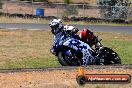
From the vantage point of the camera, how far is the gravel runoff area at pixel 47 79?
11.0 meters

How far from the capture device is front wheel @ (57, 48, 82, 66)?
15.1 meters

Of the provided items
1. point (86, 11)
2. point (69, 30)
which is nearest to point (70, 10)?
point (86, 11)

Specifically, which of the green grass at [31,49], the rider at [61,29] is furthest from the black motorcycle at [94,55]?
the green grass at [31,49]

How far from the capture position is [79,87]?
10.8m

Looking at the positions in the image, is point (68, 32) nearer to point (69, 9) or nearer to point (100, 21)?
point (100, 21)

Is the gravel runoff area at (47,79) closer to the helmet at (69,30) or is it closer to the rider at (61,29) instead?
the rider at (61,29)

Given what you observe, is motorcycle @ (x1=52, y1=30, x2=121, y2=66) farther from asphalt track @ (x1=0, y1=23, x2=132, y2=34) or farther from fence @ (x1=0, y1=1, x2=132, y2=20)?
fence @ (x1=0, y1=1, x2=132, y2=20)

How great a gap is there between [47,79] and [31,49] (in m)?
12.1

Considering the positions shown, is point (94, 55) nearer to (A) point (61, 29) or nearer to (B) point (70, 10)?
(A) point (61, 29)

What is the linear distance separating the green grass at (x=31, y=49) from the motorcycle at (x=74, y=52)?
5.88 feet

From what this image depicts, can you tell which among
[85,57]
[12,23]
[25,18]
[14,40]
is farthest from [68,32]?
[25,18]

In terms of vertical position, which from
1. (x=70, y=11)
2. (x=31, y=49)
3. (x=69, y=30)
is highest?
(x=69, y=30)

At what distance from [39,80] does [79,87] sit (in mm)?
1416

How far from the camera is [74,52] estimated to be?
15.3m
